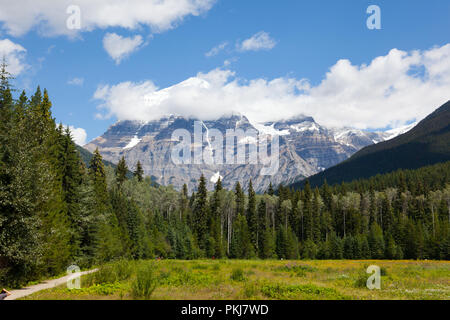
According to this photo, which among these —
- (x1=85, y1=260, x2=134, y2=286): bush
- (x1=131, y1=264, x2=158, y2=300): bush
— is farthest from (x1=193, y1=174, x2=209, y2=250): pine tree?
(x1=131, y1=264, x2=158, y2=300): bush

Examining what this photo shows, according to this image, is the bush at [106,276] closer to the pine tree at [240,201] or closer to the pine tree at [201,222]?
the pine tree at [201,222]

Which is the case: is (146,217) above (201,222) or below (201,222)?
above

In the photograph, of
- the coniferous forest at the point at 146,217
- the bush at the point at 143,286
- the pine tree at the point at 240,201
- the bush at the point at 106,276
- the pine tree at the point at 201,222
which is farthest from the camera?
the pine tree at the point at 240,201

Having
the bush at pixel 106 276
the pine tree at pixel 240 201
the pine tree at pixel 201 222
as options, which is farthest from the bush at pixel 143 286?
the pine tree at pixel 240 201

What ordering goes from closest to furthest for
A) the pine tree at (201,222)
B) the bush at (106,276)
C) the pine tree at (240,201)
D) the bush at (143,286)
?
the bush at (143,286), the bush at (106,276), the pine tree at (201,222), the pine tree at (240,201)

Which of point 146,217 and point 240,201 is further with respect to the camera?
point 240,201

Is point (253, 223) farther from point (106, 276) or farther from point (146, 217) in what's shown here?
point (106, 276)

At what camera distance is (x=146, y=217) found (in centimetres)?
7788

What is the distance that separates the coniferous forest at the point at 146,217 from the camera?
21828 mm

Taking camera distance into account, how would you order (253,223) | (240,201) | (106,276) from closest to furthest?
(106,276) < (253,223) < (240,201)

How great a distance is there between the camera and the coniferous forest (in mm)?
21828

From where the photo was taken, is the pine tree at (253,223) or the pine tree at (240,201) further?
the pine tree at (240,201)

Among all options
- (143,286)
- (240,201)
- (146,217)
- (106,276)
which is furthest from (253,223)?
(143,286)
